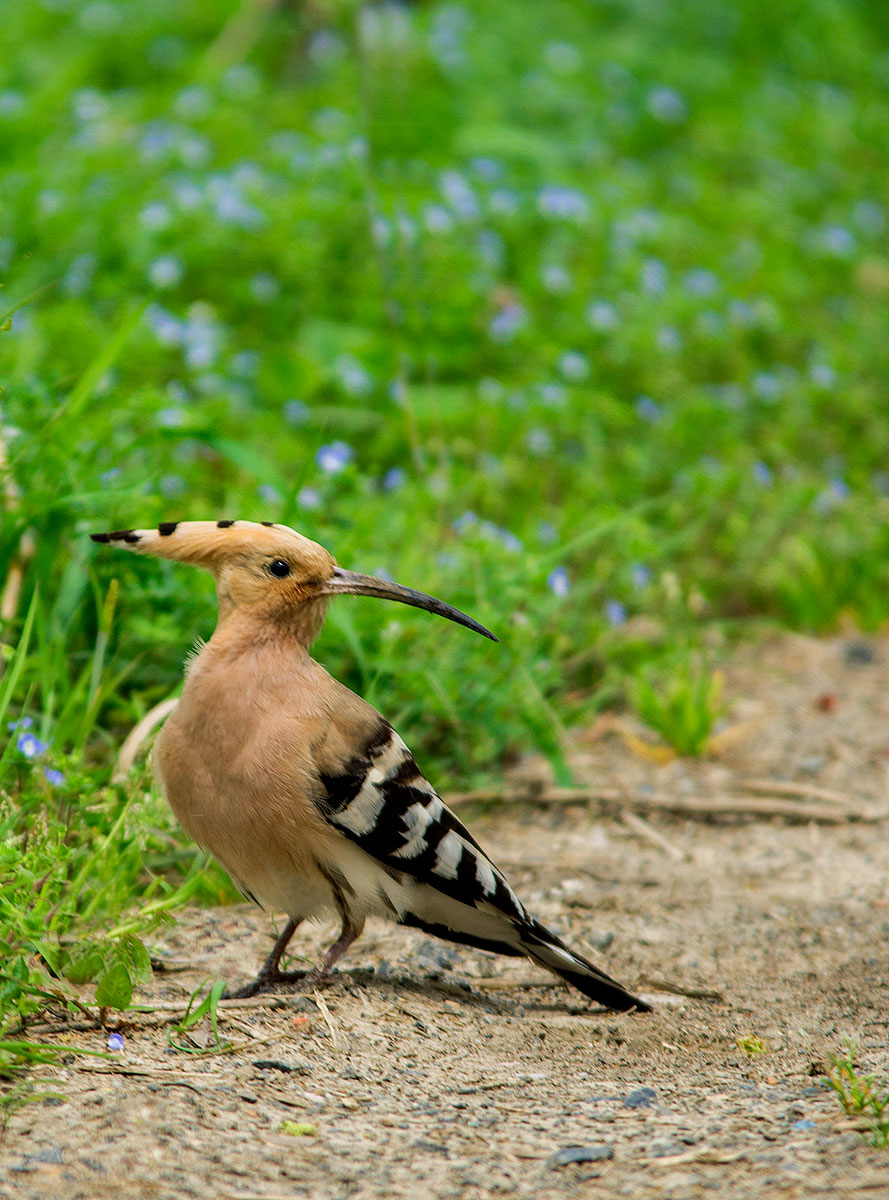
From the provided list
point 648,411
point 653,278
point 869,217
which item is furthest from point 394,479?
point 869,217

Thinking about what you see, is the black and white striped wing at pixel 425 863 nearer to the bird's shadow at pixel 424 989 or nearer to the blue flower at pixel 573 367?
the bird's shadow at pixel 424 989

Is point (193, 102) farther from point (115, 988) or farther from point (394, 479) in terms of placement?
point (115, 988)

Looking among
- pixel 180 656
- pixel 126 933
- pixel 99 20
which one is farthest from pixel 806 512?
Answer: pixel 99 20

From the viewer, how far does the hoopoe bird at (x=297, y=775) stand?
2.71 meters

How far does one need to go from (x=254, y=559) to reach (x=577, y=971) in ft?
3.65

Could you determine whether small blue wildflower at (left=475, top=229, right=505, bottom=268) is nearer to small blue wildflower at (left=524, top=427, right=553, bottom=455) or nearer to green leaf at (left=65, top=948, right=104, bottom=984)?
small blue wildflower at (left=524, top=427, right=553, bottom=455)

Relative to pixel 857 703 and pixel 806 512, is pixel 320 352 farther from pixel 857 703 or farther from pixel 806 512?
pixel 857 703

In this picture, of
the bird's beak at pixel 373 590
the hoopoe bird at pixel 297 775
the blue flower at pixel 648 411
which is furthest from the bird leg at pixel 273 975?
the blue flower at pixel 648 411

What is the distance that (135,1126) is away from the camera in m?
2.17

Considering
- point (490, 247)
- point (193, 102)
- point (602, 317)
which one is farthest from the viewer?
point (193, 102)

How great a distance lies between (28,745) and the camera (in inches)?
117

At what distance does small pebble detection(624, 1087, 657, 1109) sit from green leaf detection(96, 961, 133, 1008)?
918 mm

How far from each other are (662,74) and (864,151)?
152 cm

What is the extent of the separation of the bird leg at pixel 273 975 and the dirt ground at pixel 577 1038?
0.11m
